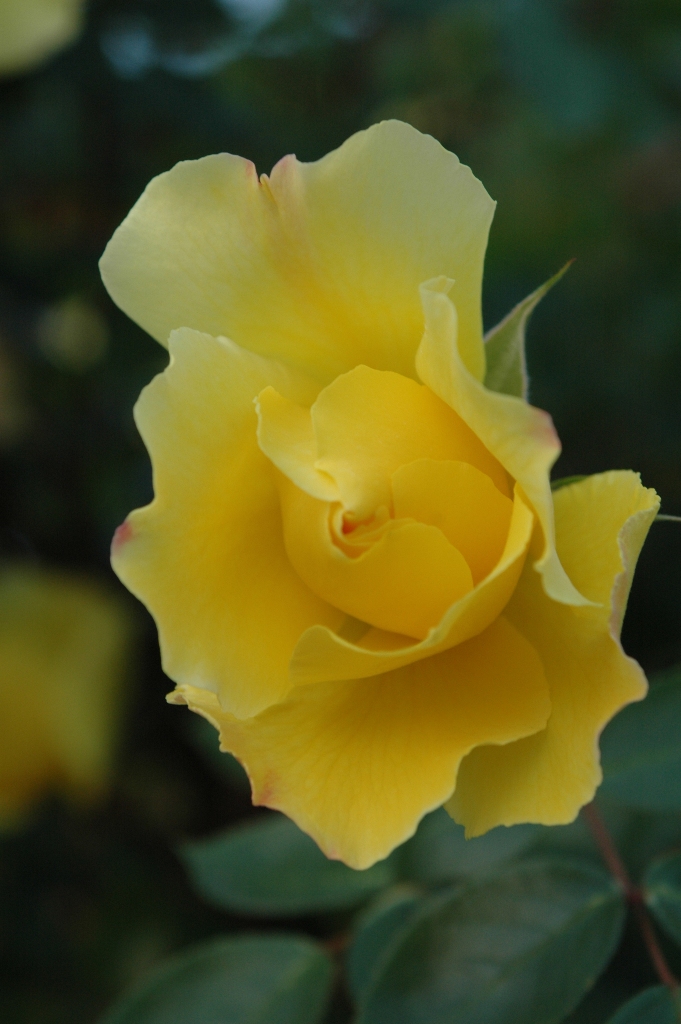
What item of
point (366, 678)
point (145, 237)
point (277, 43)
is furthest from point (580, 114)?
point (366, 678)

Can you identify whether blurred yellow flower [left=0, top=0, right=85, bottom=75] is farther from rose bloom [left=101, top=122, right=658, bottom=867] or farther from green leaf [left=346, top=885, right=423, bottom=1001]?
green leaf [left=346, top=885, right=423, bottom=1001]

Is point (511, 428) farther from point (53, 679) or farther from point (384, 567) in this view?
point (53, 679)

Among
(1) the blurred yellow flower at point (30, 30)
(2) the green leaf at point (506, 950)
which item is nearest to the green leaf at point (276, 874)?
(2) the green leaf at point (506, 950)

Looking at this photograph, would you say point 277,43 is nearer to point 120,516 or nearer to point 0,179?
point 0,179

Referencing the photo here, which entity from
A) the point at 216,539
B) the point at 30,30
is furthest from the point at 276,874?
the point at 30,30

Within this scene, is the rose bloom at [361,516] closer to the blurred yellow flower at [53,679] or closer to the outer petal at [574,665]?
the outer petal at [574,665]

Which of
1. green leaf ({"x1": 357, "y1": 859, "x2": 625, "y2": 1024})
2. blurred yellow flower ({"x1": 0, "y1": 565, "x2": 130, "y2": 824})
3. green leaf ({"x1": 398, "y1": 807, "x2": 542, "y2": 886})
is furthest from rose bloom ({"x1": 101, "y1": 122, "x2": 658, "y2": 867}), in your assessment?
blurred yellow flower ({"x1": 0, "y1": 565, "x2": 130, "y2": 824})
